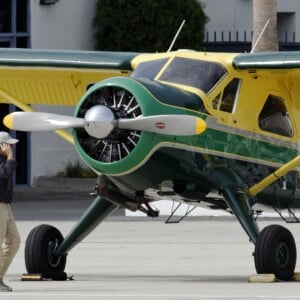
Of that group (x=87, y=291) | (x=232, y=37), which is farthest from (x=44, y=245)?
(x=232, y=37)

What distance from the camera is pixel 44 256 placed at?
17672mm

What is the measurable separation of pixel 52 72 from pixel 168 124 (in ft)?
11.2

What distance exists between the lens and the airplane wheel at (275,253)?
1664 centimetres

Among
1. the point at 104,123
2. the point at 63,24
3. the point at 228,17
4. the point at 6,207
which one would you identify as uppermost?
the point at 228,17

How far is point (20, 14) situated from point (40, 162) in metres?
3.19

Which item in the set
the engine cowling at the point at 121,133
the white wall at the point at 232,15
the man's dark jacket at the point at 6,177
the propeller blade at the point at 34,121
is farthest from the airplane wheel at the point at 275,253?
the white wall at the point at 232,15

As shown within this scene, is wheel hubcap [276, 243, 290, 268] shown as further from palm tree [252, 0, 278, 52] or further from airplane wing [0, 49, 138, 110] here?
palm tree [252, 0, 278, 52]

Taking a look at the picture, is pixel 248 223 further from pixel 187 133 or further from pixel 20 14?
pixel 20 14

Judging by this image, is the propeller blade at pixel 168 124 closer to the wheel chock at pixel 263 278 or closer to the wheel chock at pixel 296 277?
the wheel chock at pixel 263 278

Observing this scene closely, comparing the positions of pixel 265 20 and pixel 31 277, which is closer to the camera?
pixel 31 277

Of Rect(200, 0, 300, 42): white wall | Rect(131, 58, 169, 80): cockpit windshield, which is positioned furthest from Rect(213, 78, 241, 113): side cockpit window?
Rect(200, 0, 300, 42): white wall

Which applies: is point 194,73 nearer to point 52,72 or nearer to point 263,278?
point 263,278

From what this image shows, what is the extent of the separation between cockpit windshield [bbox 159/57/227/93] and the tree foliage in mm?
18226

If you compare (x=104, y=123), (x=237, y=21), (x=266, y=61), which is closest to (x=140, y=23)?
(x=237, y=21)
